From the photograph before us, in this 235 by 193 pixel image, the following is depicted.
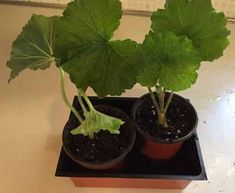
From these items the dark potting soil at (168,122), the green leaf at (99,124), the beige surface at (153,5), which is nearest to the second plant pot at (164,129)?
the dark potting soil at (168,122)

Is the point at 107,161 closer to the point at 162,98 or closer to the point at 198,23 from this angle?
the point at 162,98

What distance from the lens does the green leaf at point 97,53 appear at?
0.44 metres

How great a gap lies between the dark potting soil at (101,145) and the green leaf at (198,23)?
0.73ft

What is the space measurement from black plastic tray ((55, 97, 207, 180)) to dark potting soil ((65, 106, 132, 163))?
0.04 metres

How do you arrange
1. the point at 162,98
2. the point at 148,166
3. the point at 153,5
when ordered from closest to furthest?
the point at 162,98, the point at 148,166, the point at 153,5

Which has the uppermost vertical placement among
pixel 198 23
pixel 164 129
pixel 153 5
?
pixel 198 23

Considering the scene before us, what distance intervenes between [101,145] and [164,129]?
133 mm

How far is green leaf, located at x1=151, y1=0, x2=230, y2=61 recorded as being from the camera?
1.57 feet

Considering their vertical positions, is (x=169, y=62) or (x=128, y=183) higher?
(x=169, y=62)

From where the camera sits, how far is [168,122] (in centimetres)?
65

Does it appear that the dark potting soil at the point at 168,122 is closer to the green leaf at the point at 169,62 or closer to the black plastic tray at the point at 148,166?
the black plastic tray at the point at 148,166

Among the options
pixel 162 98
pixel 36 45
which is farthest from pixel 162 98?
pixel 36 45

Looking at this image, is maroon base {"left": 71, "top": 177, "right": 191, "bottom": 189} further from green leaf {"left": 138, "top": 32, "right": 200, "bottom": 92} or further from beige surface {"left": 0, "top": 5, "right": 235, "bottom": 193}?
green leaf {"left": 138, "top": 32, "right": 200, "bottom": 92}

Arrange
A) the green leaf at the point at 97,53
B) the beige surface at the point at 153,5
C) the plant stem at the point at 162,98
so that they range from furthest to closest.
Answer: the beige surface at the point at 153,5
the plant stem at the point at 162,98
the green leaf at the point at 97,53
